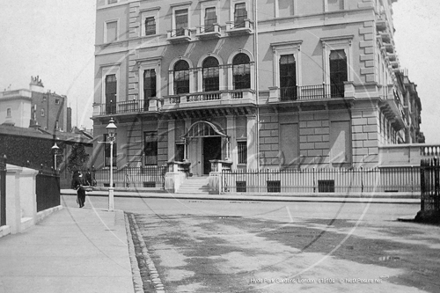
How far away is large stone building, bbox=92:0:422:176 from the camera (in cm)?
2558

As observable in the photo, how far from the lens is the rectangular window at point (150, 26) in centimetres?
2289

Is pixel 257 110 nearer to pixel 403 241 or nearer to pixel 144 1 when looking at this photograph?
pixel 144 1

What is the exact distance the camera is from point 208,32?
93.3 ft

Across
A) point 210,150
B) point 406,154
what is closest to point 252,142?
point 210,150

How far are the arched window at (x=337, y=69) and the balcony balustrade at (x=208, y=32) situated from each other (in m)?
7.07

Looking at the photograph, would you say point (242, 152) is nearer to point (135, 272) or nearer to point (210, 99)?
point (210, 99)

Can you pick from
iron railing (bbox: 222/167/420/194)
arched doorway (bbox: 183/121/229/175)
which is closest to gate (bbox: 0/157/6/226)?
arched doorway (bbox: 183/121/229/175)

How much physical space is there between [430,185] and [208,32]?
1880 cm

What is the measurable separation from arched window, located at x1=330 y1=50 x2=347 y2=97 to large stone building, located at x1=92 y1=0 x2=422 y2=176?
0.21ft

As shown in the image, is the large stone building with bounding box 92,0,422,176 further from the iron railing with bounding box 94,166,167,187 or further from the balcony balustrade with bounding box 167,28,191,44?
the iron railing with bounding box 94,166,167,187

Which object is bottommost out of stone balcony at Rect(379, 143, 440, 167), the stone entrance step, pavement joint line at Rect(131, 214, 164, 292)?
pavement joint line at Rect(131, 214, 164, 292)

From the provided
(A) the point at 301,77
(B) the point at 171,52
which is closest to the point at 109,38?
(B) the point at 171,52

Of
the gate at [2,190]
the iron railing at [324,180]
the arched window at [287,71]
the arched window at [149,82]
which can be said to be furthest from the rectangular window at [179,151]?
the gate at [2,190]

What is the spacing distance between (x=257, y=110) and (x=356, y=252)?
20134 millimetres
